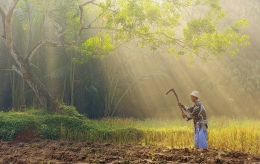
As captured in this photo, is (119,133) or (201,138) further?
(119,133)

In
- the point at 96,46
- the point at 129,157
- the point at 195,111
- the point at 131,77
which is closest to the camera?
the point at 129,157

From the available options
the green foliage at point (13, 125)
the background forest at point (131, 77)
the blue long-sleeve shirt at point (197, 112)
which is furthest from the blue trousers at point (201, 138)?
the background forest at point (131, 77)

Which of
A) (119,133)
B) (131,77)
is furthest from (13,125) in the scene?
(131,77)

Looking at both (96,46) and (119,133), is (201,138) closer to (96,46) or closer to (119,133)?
(119,133)

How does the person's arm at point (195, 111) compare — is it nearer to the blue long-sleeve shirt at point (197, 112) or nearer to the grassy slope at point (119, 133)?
the blue long-sleeve shirt at point (197, 112)

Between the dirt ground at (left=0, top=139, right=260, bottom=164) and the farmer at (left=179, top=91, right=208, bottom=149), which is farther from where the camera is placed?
the farmer at (left=179, top=91, right=208, bottom=149)

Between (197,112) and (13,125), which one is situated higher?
(197,112)

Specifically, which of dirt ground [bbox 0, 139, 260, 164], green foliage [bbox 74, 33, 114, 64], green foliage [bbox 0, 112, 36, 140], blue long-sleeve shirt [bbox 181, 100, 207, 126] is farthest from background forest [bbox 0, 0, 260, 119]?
blue long-sleeve shirt [bbox 181, 100, 207, 126]

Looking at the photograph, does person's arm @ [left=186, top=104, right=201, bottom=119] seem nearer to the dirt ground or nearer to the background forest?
the dirt ground

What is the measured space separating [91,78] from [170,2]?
6.02 m

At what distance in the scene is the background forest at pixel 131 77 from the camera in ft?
51.1

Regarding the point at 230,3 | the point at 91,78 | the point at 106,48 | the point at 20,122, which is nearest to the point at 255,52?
the point at 230,3

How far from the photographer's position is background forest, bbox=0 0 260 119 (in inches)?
613

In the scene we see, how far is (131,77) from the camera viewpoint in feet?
55.1
